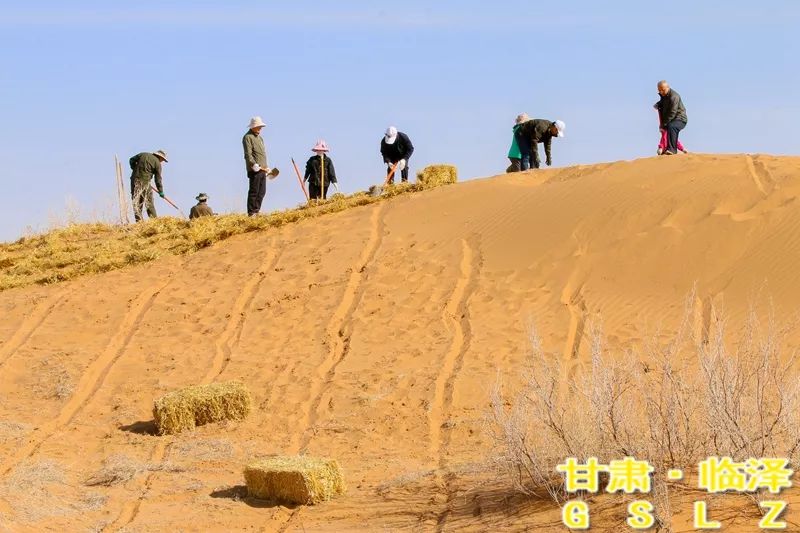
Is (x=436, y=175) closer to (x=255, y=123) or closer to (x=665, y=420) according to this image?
(x=255, y=123)

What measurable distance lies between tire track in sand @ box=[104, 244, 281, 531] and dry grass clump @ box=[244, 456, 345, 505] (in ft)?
3.00

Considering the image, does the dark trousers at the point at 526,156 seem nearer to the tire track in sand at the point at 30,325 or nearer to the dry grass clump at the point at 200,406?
the tire track in sand at the point at 30,325

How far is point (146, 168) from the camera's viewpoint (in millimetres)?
19453

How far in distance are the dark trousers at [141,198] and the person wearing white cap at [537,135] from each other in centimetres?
601

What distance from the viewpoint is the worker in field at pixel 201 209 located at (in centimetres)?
1965

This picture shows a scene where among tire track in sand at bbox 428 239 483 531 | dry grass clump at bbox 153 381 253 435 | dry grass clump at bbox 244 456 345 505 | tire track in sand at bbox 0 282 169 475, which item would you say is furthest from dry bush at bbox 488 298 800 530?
tire track in sand at bbox 0 282 169 475

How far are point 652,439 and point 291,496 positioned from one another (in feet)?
9.41

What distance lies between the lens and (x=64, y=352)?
14.6 m

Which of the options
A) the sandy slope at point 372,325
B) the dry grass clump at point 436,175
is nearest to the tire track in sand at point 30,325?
the sandy slope at point 372,325

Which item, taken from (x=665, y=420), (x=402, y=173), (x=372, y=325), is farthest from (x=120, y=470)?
(x=402, y=173)

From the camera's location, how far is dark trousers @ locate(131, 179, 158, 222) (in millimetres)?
19562

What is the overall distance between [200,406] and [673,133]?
28.1ft

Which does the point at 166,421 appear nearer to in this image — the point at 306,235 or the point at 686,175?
the point at 306,235

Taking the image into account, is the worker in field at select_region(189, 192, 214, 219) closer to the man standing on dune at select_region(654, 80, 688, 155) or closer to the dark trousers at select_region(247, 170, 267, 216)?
the dark trousers at select_region(247, 170, 267, 216)
